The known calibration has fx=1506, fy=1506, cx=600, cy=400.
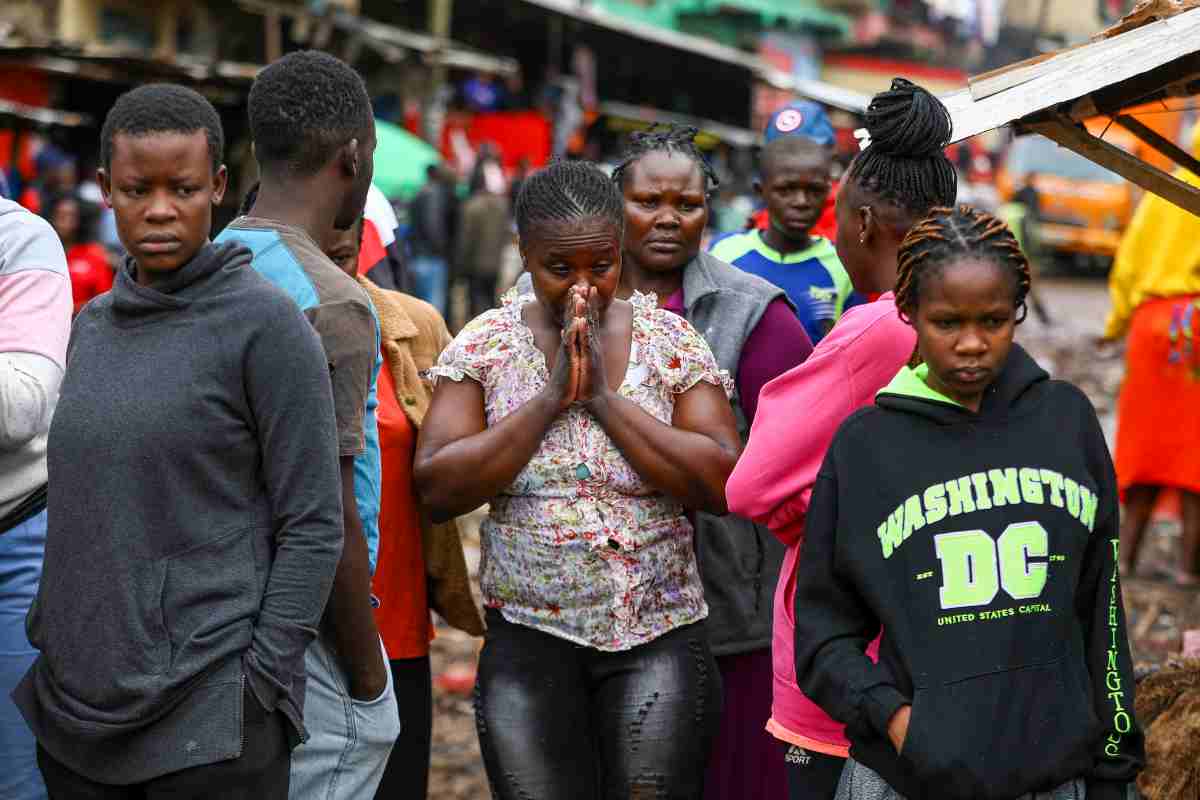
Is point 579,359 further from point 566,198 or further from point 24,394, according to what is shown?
point 24,394

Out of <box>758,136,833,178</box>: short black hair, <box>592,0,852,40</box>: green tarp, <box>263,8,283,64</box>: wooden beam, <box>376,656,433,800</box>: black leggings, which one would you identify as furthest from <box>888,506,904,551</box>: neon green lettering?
<box>592,0,852,40</box>: green tarp

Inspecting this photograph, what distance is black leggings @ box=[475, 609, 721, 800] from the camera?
11.1 ft

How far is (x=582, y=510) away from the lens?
340 cm

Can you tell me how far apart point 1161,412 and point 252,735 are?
A: 6.26m

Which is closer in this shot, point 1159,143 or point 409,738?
point 409,738

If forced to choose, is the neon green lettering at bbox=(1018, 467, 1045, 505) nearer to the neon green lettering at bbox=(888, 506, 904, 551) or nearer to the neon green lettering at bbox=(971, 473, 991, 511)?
the neon green lettering at bbox=(971, 473, 991, 511)

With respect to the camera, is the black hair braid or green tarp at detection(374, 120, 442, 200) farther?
green tarp at detection(374, 120, 442, 200)

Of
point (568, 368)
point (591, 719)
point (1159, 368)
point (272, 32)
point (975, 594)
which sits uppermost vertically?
point (272, 32)

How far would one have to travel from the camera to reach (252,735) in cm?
265

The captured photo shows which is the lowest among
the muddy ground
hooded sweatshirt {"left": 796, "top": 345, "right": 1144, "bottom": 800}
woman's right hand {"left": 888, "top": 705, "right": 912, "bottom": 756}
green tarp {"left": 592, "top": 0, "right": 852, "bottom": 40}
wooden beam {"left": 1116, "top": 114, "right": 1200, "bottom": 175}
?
the muddy ground

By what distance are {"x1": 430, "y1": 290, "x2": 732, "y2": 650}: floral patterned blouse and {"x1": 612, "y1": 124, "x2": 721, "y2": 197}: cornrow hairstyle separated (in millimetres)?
901

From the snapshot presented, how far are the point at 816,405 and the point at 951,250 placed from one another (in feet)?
1.50

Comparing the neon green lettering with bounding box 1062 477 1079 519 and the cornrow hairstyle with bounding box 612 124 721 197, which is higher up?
the cornrow hairstyle with bounding box 612 124 721 197

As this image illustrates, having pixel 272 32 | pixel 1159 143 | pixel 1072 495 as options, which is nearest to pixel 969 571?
pixel 1072 495
